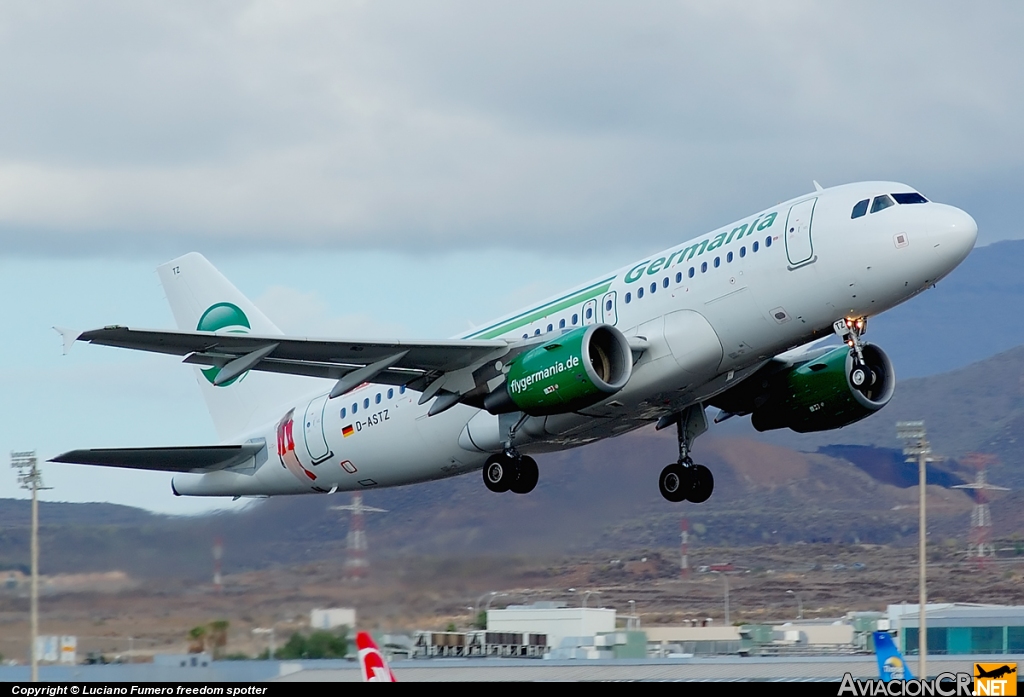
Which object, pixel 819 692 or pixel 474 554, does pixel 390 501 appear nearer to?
pixel 474 554

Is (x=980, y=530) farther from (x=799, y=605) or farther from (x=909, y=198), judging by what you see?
(x=909, y=198)

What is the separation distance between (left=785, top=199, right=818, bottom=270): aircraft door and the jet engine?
15.6ft

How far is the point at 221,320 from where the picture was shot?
4131cm

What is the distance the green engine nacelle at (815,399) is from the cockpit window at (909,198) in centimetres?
537

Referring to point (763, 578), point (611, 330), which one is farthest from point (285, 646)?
point (763, 578)

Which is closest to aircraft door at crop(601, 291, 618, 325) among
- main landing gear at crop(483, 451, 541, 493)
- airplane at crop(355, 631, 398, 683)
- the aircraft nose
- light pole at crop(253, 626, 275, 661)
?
main landing gear at crop(483, 451, 541, 493)

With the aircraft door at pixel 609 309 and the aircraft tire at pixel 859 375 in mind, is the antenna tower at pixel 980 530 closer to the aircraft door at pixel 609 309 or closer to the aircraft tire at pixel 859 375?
the aircraft tire at pixel 859 375

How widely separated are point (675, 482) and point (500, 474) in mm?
4744

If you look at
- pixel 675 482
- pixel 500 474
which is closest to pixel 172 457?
pixel 500 474

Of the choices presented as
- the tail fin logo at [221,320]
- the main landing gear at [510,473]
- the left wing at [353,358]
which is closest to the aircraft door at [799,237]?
the left wing at [353,358]

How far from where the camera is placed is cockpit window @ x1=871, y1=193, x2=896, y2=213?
1153 inches

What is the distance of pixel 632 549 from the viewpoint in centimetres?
5072

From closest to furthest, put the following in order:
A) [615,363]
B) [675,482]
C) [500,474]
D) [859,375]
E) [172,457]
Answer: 1. [615,363]
2. [859,375]
3. [500,474]
4. [675,482]
5. [172,457]

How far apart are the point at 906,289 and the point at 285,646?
14179 millimetres
